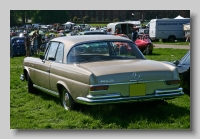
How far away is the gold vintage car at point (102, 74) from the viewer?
604 centimetres

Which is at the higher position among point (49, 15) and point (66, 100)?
point (49, 15)

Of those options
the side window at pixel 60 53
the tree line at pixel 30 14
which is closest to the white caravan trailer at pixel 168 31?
the tree line at pixel 30 14

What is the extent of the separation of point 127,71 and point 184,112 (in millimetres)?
1367

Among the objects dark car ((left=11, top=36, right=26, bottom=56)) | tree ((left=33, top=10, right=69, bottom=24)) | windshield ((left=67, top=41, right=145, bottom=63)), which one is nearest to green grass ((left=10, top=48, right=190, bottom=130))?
windshield ((left=67, top=41, right=145, bottom=63))

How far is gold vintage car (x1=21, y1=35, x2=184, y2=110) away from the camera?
19.8 ft

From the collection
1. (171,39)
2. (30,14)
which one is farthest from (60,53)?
(171,39)

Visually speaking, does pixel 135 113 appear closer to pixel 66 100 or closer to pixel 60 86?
pixel 66 100

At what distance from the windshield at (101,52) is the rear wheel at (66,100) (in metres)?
0.58

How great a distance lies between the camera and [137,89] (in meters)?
6.15

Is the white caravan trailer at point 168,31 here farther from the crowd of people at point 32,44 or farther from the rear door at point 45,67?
the rear door at point 45,67

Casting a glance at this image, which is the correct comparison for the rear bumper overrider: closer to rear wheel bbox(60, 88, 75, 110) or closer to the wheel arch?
rear wheel bbox(60, 88, 75, 110)

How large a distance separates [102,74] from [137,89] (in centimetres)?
61

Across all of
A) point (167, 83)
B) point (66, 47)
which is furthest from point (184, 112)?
point (66, 47)

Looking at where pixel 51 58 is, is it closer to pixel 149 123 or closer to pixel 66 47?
pixel 66 47
